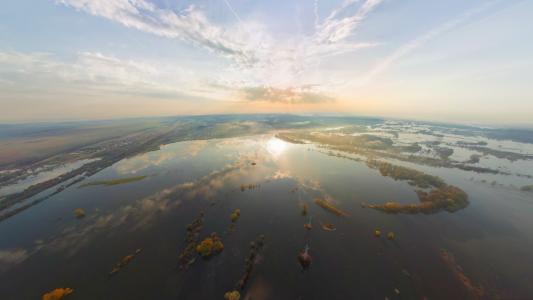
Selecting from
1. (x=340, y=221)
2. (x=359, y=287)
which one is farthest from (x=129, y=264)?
(x=340, y=221)

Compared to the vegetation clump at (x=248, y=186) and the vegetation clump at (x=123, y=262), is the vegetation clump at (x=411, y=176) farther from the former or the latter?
the vegetation clump at (x=123, y=262)

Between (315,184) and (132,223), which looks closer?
(132,223)

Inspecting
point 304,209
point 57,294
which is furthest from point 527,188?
point 57,294

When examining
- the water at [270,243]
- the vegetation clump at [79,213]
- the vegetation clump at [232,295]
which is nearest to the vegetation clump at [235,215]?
the water at [270,243]

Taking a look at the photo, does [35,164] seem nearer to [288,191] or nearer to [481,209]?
[288,191]

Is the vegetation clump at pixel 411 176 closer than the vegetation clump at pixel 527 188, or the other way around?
the vegetation clump at pixel 527 188

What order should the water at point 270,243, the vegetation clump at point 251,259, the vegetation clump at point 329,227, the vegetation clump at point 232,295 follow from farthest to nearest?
the vegetation clump at point 329,227 → the vegetation clump at point 251,259 → the water at point 270,243 → the vegetation clump at point 232,295
